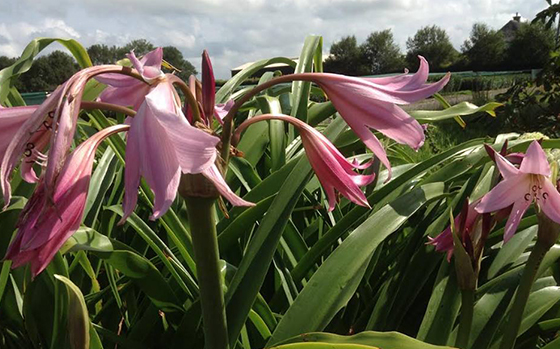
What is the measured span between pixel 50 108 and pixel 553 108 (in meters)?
4.01

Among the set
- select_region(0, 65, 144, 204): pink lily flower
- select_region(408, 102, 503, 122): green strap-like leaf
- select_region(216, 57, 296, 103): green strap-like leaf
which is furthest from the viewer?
select_region(216, 57, 296, 103): green strap-like leaf

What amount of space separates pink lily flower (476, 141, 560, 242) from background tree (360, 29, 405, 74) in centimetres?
5776

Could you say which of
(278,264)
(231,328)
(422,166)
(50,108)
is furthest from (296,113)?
(50,108)

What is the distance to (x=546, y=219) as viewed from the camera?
2.34 feet

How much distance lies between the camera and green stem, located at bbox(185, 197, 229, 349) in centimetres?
56

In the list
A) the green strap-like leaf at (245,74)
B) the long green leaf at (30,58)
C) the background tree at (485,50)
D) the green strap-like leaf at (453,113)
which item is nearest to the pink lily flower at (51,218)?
the long green leaf at (30,58)

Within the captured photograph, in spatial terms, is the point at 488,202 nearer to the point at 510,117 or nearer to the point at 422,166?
the point at 422,166

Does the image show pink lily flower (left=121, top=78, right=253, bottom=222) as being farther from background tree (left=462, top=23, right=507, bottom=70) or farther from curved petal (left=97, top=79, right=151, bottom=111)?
background tree (left=462, top=23, right=507, bottom=70)

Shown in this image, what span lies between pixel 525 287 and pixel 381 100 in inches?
13.9

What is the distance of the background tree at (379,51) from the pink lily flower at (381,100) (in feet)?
190

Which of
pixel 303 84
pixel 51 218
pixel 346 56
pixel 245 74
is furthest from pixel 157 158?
pixel 346 56

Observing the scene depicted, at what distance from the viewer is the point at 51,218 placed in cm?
48

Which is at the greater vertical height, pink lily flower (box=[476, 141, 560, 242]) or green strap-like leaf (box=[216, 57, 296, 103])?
green strap-like leaf (box=[216, 57, 296, 103])

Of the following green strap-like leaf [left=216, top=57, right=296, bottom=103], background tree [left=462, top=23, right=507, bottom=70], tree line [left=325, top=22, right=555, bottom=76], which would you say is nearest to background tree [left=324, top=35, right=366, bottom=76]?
tree line [left=325, top=22, right=555, bottom=76]
